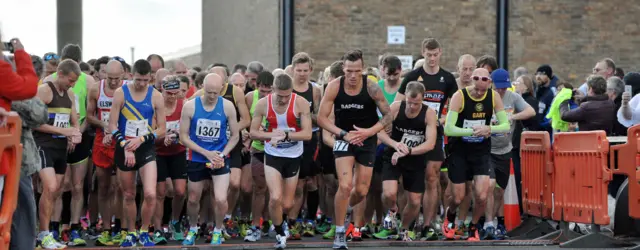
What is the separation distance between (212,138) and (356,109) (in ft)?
5.24

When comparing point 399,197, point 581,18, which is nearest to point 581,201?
point 399,197

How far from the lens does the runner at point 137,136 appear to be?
43.4 feet

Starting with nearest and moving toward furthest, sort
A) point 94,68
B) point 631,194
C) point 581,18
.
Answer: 1. point 631,194
2. point 94,68
3. point 581,18

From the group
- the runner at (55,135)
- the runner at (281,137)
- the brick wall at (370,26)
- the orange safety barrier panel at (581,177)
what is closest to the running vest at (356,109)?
the runner at (281,137)

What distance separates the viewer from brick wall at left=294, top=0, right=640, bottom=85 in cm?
2644

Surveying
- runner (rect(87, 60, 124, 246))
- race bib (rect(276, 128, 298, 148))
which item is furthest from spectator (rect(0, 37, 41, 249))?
runner (rect(87, 60, 124, 246))

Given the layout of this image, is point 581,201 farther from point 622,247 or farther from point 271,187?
point 271,187

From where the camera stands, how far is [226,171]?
1360 centimetres

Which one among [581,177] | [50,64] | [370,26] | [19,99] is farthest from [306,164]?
[370,26]

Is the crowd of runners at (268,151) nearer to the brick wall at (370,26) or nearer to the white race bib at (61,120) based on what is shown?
the white race bib at (61,120)

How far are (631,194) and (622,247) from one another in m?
0.80

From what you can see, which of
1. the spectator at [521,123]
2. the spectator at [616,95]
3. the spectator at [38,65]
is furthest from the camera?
the spectator at [521,123]

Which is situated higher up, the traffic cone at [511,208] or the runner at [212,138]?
the runner at [212,138]

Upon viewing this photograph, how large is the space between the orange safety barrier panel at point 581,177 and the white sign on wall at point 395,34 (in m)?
12.5
